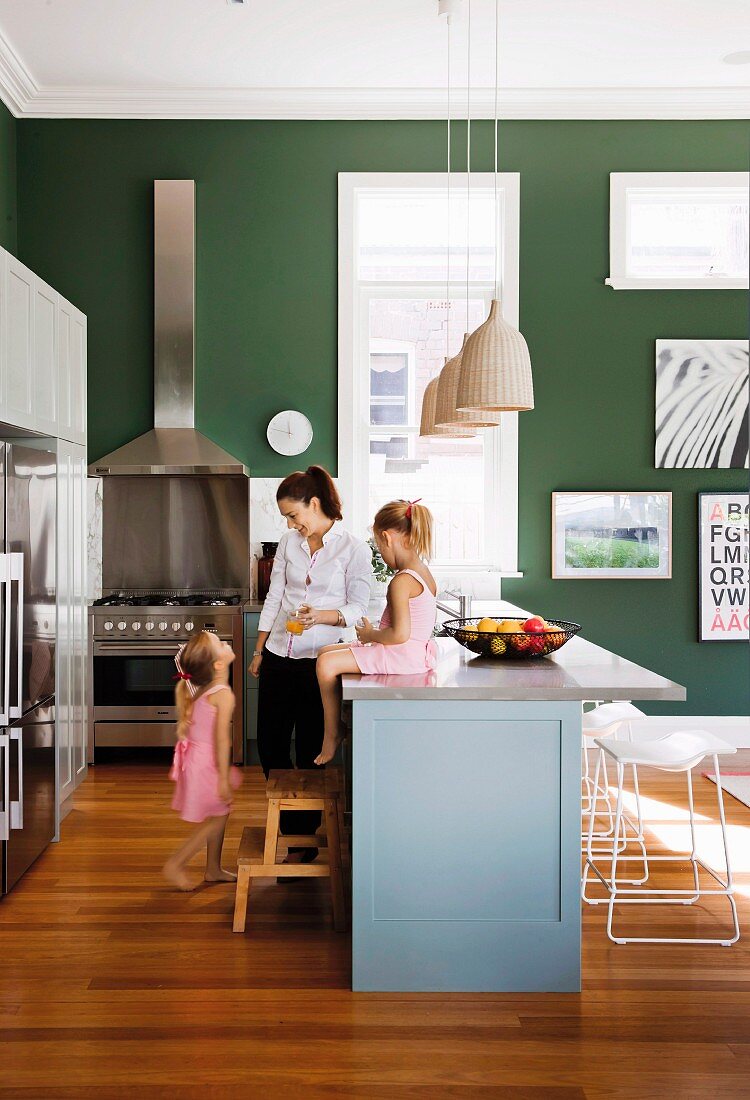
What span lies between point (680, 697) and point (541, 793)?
1.53 feet

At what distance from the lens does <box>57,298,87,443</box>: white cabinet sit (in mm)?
4195

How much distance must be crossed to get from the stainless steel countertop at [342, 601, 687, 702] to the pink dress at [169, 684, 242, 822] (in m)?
0.67

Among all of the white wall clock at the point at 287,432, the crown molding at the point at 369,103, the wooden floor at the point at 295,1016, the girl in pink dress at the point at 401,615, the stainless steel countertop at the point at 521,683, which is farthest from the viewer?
the white wall clock at the point at 287,432

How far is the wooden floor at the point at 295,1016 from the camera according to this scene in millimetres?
2244

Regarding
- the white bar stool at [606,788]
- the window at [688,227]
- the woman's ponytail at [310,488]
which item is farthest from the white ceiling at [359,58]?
the white bar stool at [606,788]

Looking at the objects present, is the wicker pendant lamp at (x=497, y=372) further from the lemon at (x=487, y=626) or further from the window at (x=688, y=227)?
the window at (x=688, y=227)

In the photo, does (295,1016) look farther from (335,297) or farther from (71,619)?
(335,297)

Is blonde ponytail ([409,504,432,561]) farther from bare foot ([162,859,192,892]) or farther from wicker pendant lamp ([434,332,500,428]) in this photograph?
bare foot ([162,859,192,892])

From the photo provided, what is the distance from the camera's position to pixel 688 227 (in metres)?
5.52

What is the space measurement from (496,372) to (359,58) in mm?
2906

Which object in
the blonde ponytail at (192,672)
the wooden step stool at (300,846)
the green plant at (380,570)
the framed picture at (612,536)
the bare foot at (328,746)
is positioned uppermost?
the framed picture at (612,536)

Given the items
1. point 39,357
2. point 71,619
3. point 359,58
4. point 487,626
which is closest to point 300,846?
point 487,626

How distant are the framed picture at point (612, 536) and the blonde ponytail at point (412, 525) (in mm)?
2764

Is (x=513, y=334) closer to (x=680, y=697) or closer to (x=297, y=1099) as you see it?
(x=680, y=697)
